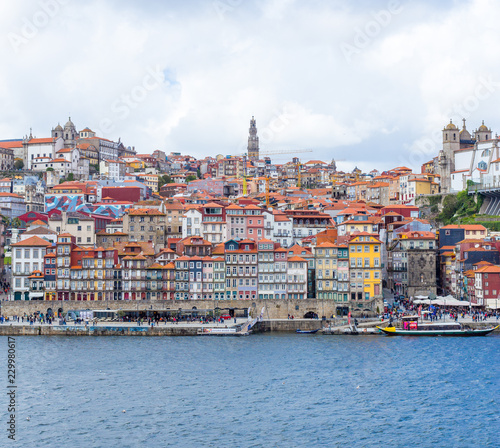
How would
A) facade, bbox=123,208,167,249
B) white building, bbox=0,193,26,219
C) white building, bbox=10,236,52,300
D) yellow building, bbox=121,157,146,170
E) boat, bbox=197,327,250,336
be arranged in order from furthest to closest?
yellow building, bbox=121,157,146,170 < white building, bbox=0,193,26,219 < facade, bbox=123,208,167,249 < white building, bbox=10,236,52,300 < boat, bbox=197,327,250,336

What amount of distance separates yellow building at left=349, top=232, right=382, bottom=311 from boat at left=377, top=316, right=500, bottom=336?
20.3 feet

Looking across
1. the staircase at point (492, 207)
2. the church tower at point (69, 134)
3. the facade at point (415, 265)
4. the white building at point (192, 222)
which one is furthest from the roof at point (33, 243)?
the church tower at point (69, 134)

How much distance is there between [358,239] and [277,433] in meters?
39.7

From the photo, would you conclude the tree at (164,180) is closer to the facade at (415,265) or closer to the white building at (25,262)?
the white building at (25,262)

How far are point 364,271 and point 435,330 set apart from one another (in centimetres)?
1040

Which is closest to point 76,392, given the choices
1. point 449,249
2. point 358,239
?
point 358,239

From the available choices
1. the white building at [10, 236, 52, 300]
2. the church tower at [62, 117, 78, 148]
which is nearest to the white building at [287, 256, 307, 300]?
the white building at [10, 236, 52, 300]

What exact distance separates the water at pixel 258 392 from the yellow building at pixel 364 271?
10541mm

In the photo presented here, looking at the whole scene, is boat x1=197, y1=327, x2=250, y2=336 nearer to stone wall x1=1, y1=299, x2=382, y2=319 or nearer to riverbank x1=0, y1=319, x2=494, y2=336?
riverbank x1=0, y1=319, x2=494, y2=336

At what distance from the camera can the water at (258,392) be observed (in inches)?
1435

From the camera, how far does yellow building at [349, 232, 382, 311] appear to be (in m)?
72.8

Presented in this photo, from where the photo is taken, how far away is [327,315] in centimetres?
7012

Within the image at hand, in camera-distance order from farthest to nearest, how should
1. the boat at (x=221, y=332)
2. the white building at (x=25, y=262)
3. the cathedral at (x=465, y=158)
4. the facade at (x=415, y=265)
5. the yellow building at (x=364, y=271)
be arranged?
1. the cathedral at (x=465, y=158)
2. the facade at (x=415, y=265)
3. the white building at (x=25, y=262)
4. the yellow building at (x=364, y=271)
5. the boat at (x=221, y=332)

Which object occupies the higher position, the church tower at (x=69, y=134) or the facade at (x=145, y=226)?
the church tower at (x=69, y=134)
